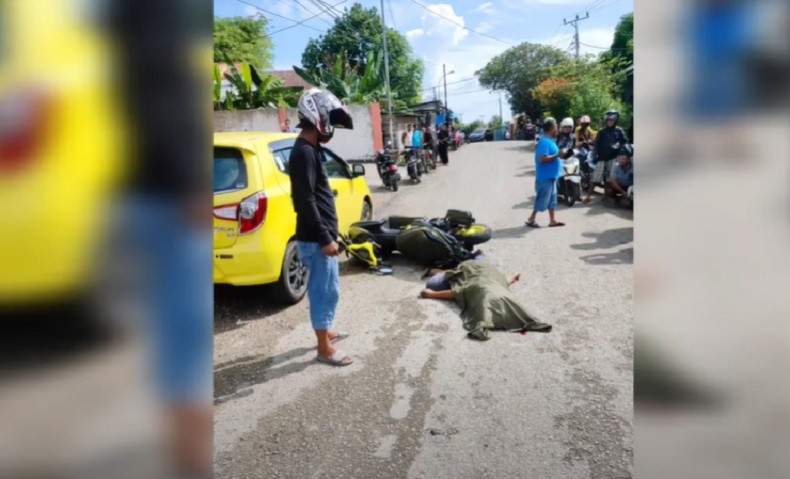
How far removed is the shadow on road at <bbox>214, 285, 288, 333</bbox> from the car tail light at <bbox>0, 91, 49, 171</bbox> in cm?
412

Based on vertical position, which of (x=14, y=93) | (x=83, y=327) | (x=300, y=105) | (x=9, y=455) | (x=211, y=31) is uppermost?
(x=300, y=105)

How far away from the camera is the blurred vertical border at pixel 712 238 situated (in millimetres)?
786

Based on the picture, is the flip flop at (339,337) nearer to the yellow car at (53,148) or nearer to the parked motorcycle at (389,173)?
the yellow car at (53,148)

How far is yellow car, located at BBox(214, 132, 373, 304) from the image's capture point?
4414 mm

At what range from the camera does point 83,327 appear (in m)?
0.67

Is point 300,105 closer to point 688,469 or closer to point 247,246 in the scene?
point 247,246

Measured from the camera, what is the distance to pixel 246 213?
4418 millimetres

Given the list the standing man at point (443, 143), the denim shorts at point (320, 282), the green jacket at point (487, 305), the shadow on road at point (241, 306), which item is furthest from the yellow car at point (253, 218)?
the standing man at point (443, 143)

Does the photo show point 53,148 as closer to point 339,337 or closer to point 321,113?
point 321,113

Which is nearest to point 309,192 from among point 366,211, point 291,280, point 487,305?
point 291,280

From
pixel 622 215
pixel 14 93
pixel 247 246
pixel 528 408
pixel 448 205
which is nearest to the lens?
pixel 14 93

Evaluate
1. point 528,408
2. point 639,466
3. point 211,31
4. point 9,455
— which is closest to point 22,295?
point 9,455

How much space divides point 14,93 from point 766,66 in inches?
39.4

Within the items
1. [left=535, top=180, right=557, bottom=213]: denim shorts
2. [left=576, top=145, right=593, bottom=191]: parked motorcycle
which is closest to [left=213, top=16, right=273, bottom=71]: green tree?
[left=576, top=145, right=593, bottom=191]: parked motorcycle
